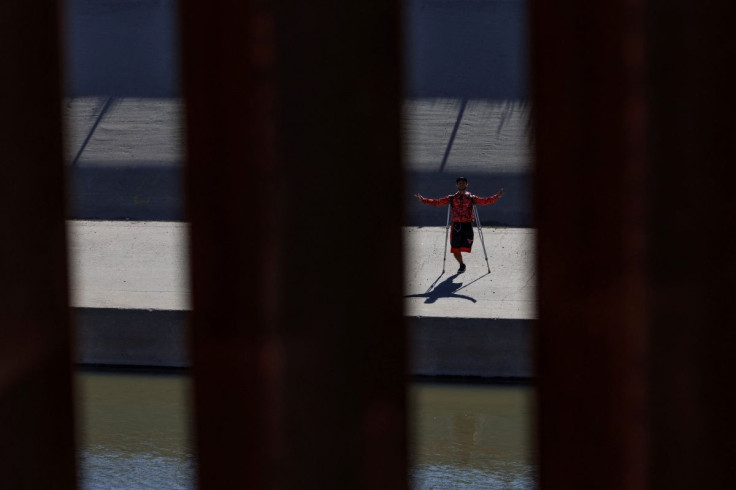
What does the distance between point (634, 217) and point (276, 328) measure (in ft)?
1.61

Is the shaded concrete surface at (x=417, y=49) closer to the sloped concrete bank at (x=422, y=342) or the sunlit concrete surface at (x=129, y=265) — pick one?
the sunlit concrete surface at (x=129, y=265)

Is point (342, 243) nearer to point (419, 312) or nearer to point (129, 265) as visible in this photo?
point (419, 312)

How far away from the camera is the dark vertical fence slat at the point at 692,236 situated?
140 cm

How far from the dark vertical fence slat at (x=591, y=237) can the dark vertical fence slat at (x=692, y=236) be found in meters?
0.03

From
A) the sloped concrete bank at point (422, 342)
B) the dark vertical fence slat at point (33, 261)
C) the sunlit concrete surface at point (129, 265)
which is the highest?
the dark vertical fence slat at point (33, 261)

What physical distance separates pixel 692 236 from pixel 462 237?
12.1 metres

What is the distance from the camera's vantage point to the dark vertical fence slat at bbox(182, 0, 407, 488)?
56.7 inches

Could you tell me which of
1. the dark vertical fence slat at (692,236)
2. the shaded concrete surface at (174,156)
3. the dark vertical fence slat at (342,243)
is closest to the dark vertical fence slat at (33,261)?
the dark vertical fence slat at (342,243)

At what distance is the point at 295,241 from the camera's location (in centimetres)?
147

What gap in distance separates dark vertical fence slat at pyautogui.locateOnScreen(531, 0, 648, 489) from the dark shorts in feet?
39.4

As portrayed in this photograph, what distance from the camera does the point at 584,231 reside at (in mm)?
1455

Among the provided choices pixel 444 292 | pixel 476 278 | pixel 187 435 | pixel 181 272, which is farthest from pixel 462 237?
pixel 187 435

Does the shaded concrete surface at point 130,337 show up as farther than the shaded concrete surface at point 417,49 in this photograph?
No

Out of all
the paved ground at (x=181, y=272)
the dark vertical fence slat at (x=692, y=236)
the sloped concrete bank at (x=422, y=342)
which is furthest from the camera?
the paved ground at (x=181, y=272)
